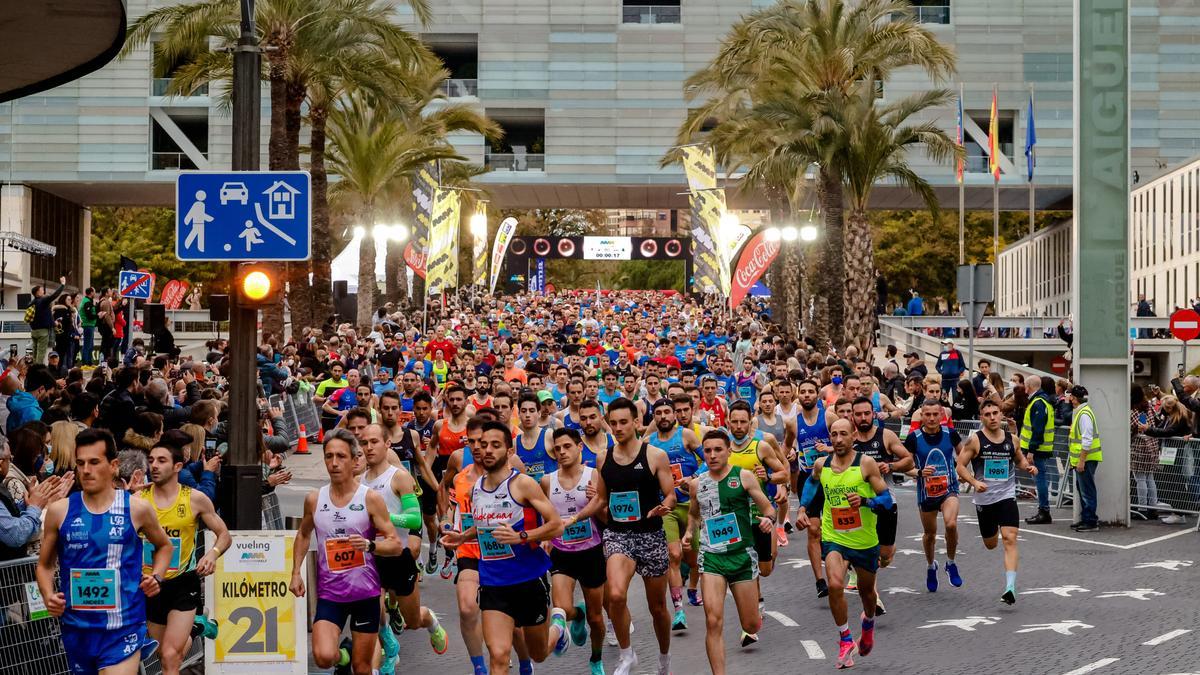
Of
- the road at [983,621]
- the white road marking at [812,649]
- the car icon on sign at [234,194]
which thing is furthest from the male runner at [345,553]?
the white road marking at [812,649]

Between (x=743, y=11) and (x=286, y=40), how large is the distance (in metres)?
43.2

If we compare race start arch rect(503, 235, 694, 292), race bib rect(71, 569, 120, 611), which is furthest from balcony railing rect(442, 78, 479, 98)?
race bib rect(71, 569, 120, 611)

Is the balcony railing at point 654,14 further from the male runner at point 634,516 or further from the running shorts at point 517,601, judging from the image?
the running shorts at point 517,601

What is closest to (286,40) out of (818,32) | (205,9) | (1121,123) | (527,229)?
(205,9)

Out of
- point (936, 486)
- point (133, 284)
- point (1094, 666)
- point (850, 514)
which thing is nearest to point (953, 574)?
point (936, 486)

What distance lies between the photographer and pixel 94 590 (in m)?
7.67

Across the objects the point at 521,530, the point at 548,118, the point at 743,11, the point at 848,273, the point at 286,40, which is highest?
the point at 743,11

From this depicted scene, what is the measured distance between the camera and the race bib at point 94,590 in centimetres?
767

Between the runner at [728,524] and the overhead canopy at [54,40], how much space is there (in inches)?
183

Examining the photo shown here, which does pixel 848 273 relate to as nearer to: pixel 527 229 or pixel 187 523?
pixel 187 523

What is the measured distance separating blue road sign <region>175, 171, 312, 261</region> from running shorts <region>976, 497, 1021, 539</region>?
7033mm

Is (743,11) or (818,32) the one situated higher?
(743,11)

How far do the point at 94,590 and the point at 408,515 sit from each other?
2309 mm

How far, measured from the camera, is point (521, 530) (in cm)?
933
